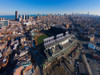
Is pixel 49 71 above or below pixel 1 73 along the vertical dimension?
above

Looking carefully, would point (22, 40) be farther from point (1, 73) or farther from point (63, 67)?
point (63, 67)

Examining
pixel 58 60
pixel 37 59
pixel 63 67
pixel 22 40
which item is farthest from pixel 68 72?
pixel 22 40

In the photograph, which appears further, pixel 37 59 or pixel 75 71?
pixel 37 59

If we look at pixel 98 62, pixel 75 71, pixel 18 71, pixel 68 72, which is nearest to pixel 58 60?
pixel 68 72

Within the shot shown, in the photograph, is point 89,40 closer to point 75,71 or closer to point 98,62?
point 98,62

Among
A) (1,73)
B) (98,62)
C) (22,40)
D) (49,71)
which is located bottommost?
(1,73)

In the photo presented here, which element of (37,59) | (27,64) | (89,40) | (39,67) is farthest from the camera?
(89,40)

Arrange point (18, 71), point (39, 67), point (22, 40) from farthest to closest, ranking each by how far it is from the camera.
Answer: point (22, 40) → point (39, 67) → point (18, 71)

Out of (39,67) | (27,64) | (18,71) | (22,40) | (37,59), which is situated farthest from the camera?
(22,40)

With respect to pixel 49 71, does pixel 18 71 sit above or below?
above
